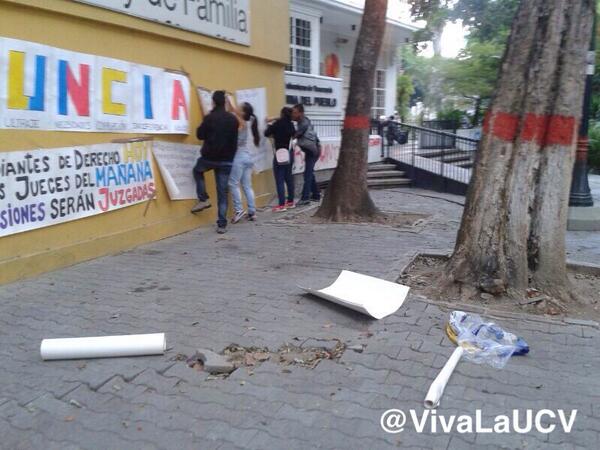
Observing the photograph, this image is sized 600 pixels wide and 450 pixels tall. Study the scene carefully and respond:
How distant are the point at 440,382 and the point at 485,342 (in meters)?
0.79

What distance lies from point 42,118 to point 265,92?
5437mm

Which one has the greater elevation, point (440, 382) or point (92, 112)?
point (92, 112)

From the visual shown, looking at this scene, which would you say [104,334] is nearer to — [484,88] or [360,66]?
[360,66]

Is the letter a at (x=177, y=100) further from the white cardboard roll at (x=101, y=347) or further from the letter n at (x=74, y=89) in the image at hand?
the white cardboard roll at (x=101, y=347)

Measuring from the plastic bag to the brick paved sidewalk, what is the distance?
10 cm

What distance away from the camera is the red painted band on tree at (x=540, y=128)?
4984mm

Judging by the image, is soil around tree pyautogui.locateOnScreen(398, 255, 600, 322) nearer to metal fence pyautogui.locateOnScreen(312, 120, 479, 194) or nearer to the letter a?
the letter a

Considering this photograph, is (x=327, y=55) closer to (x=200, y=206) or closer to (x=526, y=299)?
(x=200, y=206)

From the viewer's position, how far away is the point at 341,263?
21.8 feet

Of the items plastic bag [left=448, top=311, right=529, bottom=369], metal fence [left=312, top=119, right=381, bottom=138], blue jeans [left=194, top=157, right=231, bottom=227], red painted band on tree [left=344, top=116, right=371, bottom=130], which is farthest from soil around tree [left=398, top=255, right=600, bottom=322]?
metal fence [left=312, top=119, right=381, bottom=138]

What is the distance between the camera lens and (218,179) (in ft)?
27.7

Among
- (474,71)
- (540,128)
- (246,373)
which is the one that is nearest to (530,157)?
(540,128)

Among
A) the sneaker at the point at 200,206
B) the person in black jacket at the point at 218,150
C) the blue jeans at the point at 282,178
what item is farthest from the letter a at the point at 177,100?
the blue jeans at the point at 282,178

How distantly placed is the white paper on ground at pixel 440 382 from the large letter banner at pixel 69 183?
411cm
